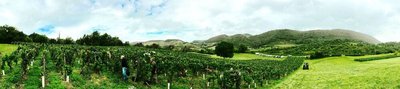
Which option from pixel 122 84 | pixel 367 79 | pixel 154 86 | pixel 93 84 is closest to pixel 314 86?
pixel 367 79

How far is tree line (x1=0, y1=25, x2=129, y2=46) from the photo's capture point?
120 metres

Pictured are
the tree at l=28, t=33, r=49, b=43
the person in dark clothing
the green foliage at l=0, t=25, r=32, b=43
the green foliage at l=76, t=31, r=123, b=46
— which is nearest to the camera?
the person in dark clothing

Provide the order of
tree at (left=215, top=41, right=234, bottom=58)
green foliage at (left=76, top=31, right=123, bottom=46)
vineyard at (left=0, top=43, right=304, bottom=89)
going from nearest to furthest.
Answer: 1. vineyard at (left=0, top=43, right=304, bottom=89)
2. tree at (left=215, top=41, right=234, bottom=58)
3. green foliage at (left=76, top=31, right=123, bottom=46)

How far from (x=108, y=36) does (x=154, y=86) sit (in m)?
117

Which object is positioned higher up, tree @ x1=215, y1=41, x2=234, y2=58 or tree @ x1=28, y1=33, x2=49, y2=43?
tree @ x1=28, y1=33, x2=49, y2=43

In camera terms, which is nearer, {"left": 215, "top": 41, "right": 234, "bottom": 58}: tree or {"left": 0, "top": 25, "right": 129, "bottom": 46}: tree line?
{"left": 0, "top": 25, "right": 129, "bottom": 46}: tree line

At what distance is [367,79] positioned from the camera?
5422 cm

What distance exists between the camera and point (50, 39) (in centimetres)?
14325

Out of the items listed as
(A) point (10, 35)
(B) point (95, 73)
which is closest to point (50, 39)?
(A) point (10, 35)

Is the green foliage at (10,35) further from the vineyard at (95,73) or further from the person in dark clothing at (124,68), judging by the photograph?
the person in dark clothing at (124,68)

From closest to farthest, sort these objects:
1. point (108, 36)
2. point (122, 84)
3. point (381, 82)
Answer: point (122, 84) → point (381, 82) → point (108, 36)

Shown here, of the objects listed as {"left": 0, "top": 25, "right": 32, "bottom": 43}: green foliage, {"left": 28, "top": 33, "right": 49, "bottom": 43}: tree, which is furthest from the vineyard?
{"left": 28, "top": 33, "right": 49, "bottom": 43}: tree

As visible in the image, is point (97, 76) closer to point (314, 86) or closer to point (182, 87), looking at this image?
point (182, 87)

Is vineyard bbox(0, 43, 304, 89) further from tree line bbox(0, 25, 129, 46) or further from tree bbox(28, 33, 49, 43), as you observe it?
tree bbox(28, 33, 49, 43)
